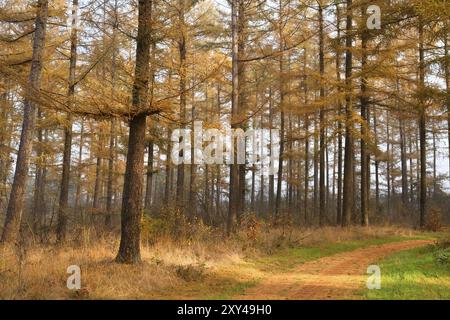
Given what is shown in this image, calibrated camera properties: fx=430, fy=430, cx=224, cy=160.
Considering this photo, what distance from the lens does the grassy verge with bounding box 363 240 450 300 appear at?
7.03 m

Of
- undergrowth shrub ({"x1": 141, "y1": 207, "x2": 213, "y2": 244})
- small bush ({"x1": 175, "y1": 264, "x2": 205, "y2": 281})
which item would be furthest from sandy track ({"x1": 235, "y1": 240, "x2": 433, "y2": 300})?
undergrowth shrub ({"x1": 141, "y1": 207, "x2": 213, "y2": 244})

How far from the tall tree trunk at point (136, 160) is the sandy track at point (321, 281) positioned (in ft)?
8.88

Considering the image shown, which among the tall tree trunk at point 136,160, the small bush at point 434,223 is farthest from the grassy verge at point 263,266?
the small bush at point 434,223

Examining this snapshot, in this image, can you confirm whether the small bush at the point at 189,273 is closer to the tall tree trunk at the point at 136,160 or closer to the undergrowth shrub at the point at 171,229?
the tall tree trunk at the point at 136,160

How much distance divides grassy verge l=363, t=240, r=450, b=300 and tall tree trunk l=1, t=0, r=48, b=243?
29.9ft

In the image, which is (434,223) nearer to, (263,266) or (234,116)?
(234,116)

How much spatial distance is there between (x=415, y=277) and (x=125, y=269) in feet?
18.7

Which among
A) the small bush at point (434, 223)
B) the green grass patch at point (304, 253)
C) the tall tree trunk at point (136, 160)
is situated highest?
the tall tree trunk at point (136, 160)

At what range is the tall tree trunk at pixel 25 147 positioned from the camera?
37.9ft

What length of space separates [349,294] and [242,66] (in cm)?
1322

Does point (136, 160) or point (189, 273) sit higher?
point (136, 160)

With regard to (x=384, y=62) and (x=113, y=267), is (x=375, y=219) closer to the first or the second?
(x=384, y=62)

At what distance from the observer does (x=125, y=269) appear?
8.27 metres

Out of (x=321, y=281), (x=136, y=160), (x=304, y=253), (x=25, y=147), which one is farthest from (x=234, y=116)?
(x=321, y=281)
